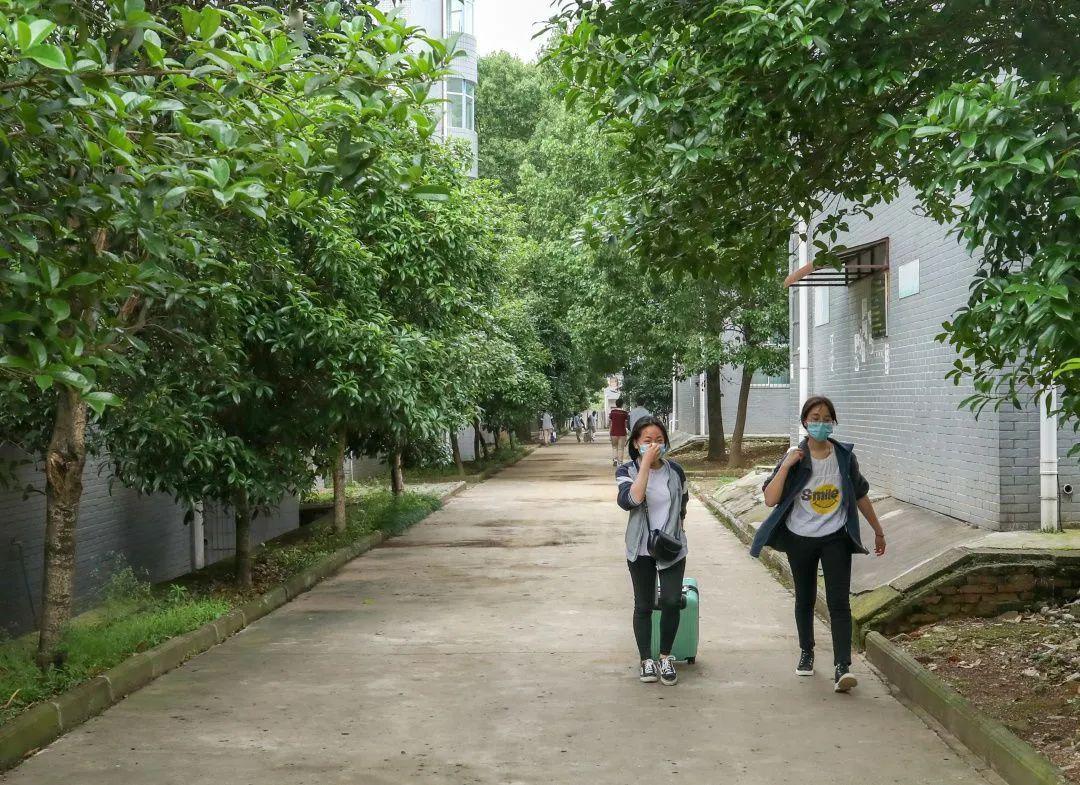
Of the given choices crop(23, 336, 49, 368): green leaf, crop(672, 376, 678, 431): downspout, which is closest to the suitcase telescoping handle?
crop(23, 336, 49, 368): green leaf

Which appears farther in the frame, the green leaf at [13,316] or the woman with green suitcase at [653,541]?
the woman with green suitcase at [653,541]

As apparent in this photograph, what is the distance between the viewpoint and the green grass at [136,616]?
24.7ft

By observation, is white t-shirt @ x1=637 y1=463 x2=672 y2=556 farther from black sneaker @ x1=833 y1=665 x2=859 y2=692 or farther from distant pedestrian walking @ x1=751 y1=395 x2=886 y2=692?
black sneaker @ x1=833 y1=665 x2=859 y2=692

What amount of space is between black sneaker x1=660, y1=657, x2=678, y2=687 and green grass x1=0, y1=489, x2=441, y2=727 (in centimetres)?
356

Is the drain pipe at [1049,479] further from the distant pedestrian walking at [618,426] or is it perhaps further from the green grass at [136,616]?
the distant pedestrian walking at [618,426]

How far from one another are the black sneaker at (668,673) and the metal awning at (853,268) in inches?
286

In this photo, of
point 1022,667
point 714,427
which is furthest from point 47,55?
point 714,427

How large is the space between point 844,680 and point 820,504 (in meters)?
1.07

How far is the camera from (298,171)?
600 cm

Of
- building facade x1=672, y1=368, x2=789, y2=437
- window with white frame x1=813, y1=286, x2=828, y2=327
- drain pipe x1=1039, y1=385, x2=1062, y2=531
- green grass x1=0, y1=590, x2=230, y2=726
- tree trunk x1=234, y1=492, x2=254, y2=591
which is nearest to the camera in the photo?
green grass x1=0, y1=590, x2=230, y2=726

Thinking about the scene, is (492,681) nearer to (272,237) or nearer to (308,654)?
(308,654)

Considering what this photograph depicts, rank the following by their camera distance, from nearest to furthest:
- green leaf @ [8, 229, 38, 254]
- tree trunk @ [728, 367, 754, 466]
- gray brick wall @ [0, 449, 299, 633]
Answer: green leaf @ [8, 229, 38, 254] < gray brick wall @ [0, 449, 299, 633] < tree trunk @ [728, 367, 754, 466]

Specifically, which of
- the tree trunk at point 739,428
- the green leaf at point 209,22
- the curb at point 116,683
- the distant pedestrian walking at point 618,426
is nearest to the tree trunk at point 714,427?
the tree trunk at point 739,428

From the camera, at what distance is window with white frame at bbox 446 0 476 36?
149 feet
